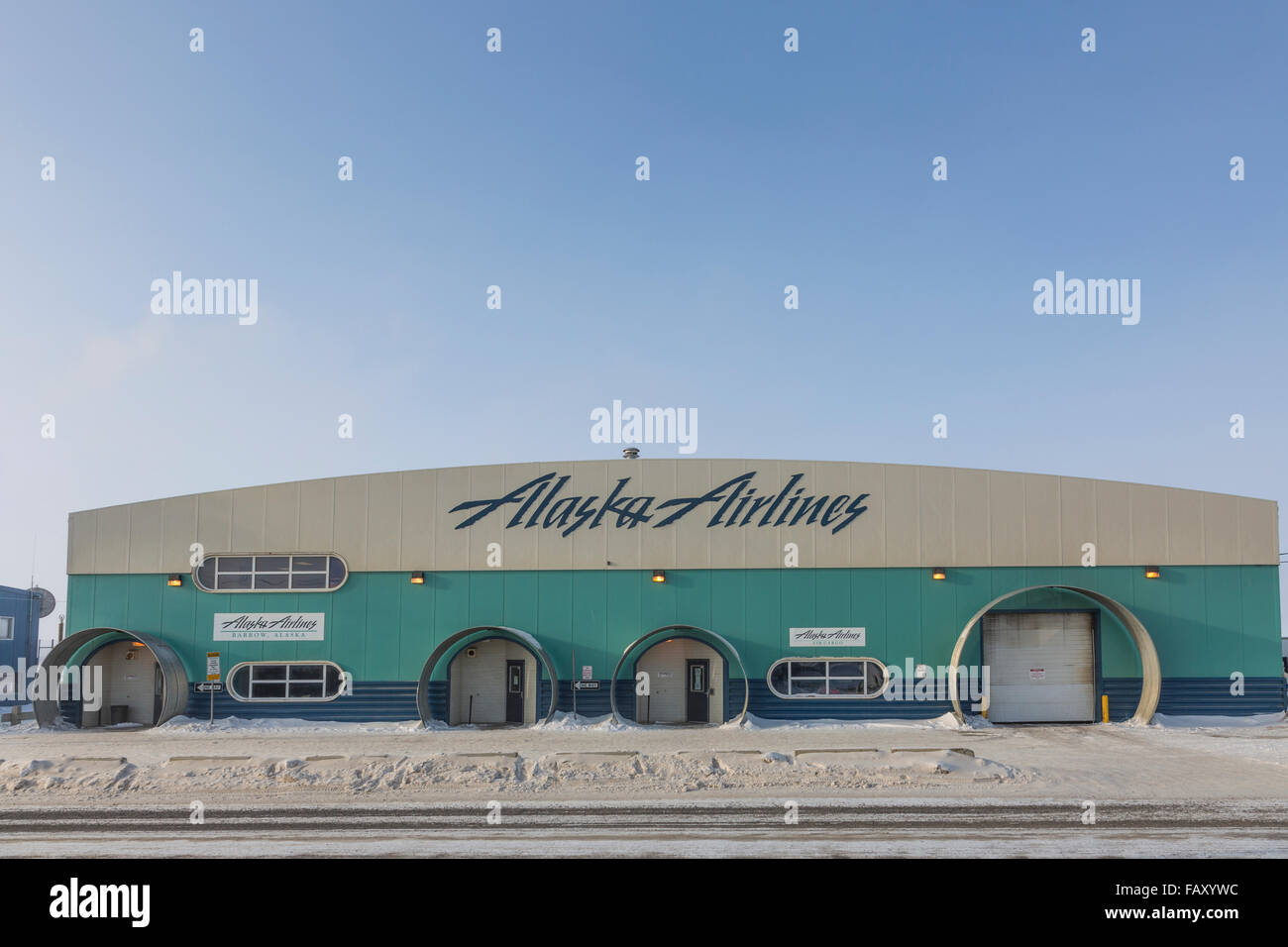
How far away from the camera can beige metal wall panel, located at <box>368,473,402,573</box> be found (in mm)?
23094

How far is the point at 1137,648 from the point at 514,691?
15947 mm

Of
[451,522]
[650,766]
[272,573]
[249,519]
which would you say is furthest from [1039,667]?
[249,519]

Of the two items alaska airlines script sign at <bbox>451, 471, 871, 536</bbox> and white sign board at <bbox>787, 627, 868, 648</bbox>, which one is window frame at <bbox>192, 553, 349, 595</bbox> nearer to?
alaska airlines script sign at <bbox>451, 471, 871, 536</bbox>

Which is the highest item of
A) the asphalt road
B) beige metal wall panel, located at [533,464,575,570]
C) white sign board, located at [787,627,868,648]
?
beige metal wall panel, located at [533,464,575,570]

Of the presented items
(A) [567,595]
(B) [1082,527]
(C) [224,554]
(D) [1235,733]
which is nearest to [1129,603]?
(B) [1082,527]

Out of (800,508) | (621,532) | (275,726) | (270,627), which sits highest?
(800,508)

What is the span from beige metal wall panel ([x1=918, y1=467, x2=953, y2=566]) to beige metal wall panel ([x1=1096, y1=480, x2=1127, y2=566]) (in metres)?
3.82

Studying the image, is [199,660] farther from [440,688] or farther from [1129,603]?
[1129,603]

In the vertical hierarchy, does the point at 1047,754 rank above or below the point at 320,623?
below

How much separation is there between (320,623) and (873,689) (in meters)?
14.5

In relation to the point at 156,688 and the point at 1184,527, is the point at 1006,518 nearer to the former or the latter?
the point at 1184,527

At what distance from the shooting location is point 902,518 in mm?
22922

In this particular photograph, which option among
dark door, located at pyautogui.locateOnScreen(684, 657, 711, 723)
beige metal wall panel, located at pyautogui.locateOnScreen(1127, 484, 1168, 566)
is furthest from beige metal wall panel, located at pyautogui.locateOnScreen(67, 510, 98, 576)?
beige metal wall panel, located at pyautogui.locateOnScreen(1127, 484, 1168, 566)

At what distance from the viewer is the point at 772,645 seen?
22.5m
